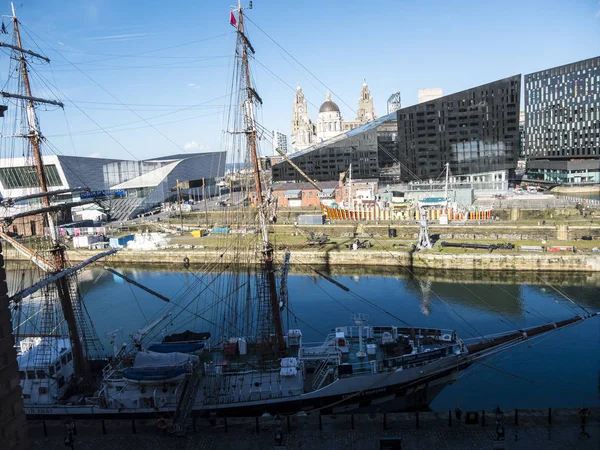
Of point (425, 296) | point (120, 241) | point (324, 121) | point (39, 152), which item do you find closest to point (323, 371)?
point (39, 152)

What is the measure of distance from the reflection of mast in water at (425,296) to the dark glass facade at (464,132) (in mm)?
32591

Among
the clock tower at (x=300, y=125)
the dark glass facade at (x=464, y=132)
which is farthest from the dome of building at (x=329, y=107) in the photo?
the dark glass facade at (x=464, y=132)

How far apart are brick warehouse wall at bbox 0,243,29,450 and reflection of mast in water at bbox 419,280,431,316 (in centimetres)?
1820

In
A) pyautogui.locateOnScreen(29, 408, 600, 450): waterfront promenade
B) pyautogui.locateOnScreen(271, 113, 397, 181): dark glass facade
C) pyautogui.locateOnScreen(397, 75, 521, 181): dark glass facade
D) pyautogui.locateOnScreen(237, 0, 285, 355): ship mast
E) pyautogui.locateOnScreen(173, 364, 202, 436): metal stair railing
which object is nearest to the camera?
pyautogui.locateOnScreen(29, 408, 600, 450): waterfront promenade

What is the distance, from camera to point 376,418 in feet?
38.6

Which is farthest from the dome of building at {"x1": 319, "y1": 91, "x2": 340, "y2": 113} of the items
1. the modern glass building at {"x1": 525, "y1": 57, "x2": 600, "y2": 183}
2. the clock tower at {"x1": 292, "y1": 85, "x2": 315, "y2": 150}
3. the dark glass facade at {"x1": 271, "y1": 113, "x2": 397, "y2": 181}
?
the dark glass facade at {"x1": 271, "y1": 113, "x2": 397, "y2": 181}

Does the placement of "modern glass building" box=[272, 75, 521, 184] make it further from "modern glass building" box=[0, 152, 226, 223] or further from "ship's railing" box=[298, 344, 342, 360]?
"ship's railing" box=[298, 344, 342, 360]

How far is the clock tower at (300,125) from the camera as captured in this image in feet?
424

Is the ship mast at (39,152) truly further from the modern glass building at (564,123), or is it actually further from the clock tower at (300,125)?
the clock tower at (300,125)

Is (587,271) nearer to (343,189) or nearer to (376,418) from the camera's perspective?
(376,418)

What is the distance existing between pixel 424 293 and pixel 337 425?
15581 millimetres

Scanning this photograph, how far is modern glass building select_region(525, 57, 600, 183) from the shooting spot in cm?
6944

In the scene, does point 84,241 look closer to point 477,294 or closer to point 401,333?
point 477,294

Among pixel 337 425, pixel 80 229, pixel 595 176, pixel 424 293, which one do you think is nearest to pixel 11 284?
pixel 80 229
